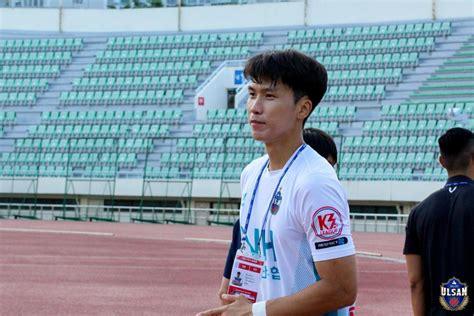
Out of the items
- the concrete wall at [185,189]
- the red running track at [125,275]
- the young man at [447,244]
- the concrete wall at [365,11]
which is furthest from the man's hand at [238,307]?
the concrete wall at [365,11]

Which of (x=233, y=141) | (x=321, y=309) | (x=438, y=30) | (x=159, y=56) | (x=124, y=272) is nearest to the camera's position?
(x=321, y=309)

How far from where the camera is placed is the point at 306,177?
3.50m

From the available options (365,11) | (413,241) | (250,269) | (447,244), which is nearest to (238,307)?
(250,269)

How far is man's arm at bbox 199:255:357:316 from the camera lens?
11.4ft

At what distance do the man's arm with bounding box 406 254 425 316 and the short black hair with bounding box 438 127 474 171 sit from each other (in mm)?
472

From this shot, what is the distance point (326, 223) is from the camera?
3.46m

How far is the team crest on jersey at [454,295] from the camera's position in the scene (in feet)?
16.6

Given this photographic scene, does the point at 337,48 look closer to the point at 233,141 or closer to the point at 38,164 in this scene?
the point at 233,141

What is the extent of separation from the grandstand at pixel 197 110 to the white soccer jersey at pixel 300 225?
102 feet

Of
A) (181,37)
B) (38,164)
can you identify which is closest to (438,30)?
(181,37)

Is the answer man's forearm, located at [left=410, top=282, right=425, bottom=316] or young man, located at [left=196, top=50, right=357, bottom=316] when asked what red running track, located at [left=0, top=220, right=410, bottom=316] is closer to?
man's forearm, located at [left=410, top=282, right=425, bottom=316]

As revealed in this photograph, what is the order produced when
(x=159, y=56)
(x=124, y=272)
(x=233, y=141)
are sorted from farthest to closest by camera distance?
(x=159, y=56)
(x=233, y=141)
(x=124, y=272)

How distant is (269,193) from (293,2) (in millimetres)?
43850

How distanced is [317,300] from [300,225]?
0.81 feet
